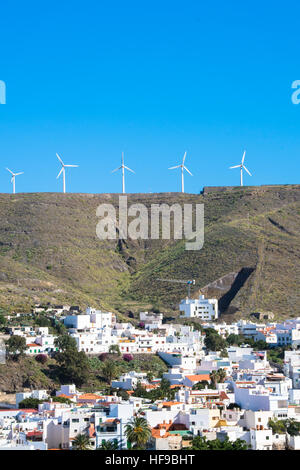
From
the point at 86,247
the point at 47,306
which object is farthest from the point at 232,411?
the point at 86,247

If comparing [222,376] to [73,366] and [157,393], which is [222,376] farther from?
[73,366]

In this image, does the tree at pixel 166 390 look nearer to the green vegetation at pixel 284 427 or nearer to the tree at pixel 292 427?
the tree at pixel 292 427

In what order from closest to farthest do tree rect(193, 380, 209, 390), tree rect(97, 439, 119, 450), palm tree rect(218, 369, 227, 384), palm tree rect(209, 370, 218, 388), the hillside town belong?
tree rect(97, 439, 119, 450), the hillside town, tree rect(193, 380, 209, 390), palm tree rect(209, 370, 218, 388), palm tree rect(218, 369, 227, 384)

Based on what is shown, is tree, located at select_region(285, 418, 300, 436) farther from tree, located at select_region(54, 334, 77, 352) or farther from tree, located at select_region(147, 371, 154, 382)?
tree, located at select_region(54, 334, 77, 352)

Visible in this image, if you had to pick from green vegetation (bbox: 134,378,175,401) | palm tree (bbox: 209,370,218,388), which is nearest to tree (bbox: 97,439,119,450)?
green vegetation (bbox: 134,378,175,401)

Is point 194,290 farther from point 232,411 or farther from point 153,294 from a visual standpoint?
point 232,411

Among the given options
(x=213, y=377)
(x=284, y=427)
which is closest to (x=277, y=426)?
(x=284, y=427)
